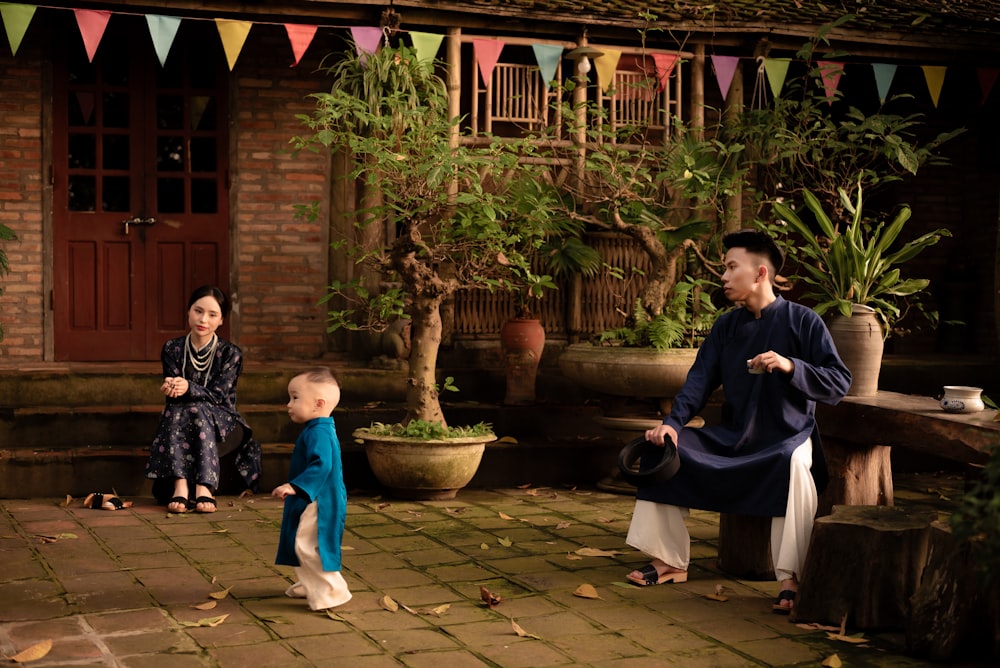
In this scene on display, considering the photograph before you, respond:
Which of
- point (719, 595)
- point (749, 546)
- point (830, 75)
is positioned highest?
point (830, 75)

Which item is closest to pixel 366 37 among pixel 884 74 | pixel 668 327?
pixel 668 327

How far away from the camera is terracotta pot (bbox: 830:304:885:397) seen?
5.64 meters

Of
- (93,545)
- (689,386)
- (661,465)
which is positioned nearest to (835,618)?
(661,465)

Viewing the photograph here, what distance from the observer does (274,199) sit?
389 inches

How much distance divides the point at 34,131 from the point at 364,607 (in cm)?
625

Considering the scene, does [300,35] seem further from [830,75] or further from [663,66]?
[830,75]

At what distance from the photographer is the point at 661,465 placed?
5062 mm

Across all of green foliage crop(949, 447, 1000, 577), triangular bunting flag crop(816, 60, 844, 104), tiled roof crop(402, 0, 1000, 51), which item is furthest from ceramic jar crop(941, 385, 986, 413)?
tiled roof crop(402, 0, 1000, 51)

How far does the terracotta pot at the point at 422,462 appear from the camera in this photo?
7125mm

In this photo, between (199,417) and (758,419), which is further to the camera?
(199,417)

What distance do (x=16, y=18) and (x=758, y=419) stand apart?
5882 millimetres

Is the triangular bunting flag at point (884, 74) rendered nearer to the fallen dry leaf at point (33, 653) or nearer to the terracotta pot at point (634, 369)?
the terracotta pot at point (634, 369)

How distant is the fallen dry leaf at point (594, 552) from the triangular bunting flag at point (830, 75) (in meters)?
4.72

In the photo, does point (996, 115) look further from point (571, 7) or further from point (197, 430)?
point (197, 430)
